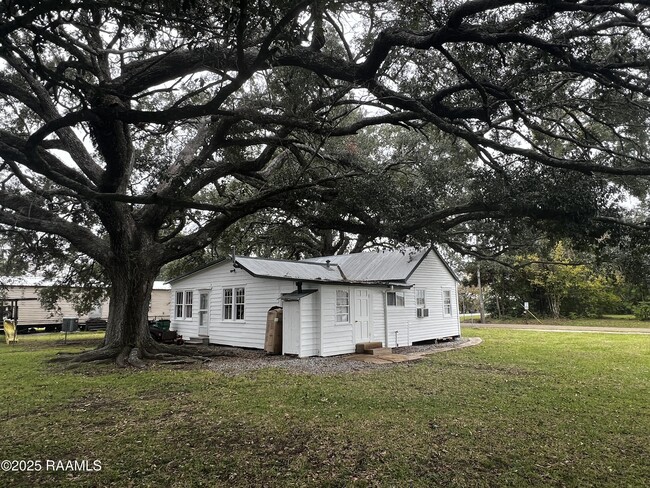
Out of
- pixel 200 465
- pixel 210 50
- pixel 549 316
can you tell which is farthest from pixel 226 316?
pixel 549 316

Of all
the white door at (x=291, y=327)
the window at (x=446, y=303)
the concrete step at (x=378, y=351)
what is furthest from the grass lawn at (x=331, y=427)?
the window at (x=446, y=303)

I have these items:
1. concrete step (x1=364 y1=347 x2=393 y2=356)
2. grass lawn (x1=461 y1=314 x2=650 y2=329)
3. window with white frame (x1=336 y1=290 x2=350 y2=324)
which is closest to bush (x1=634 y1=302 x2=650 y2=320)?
grass lawn (x1=461 y1=314 x2=650 y2=329)

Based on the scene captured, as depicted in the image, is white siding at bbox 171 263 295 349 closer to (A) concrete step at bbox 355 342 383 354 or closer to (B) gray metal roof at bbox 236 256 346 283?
(B) gray metal roof at bbox 236 256 346 283

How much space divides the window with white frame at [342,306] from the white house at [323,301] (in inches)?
1.3

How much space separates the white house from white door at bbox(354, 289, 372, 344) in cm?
3

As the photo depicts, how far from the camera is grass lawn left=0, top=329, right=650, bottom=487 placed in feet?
13.7

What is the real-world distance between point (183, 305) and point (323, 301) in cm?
804

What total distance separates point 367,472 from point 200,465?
1.76 metres

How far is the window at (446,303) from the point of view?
18.6 m

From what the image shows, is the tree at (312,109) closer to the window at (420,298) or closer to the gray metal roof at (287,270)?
the gray metal roof at (287,270)

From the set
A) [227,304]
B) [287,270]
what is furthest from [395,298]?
[227,304]

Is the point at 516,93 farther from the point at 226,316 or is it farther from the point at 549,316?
the point at 549,316

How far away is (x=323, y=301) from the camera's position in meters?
12.8

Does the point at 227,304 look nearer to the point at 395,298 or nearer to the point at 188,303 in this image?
the point at 188,303
